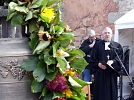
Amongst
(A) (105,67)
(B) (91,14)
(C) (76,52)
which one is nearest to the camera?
(C) (76,52)

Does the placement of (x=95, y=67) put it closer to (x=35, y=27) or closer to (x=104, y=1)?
(x=104, y=1)

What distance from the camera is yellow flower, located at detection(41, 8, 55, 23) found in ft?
5.20

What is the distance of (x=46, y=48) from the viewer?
5.18 feet

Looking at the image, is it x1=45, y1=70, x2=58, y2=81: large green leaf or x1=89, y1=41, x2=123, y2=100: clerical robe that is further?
x1=89, y1=41, x2=123, y2=100: clerical robe

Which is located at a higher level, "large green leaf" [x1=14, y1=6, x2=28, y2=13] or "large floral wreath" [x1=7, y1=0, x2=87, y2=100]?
"large green leaf" [x1=14, y1=6, x2=28, y2=13]

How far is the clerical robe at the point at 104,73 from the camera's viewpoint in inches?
170

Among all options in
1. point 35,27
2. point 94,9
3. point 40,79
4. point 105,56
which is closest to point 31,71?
point 40,79

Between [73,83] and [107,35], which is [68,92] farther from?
[107,35]

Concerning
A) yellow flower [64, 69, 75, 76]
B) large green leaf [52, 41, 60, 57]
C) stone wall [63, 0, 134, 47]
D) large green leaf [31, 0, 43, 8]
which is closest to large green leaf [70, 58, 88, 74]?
yellow flower [64, 69, 75, 76]

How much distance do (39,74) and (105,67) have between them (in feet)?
8.98

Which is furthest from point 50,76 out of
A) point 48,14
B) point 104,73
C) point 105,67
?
point 104,73

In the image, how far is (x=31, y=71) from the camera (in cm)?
159

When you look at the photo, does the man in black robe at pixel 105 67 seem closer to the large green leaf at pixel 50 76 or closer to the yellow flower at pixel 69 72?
the yellow flower at pixel 69 72

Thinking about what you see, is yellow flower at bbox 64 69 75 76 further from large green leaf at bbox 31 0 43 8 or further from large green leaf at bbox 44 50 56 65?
large green leaf at bbox 31 0 43 8
